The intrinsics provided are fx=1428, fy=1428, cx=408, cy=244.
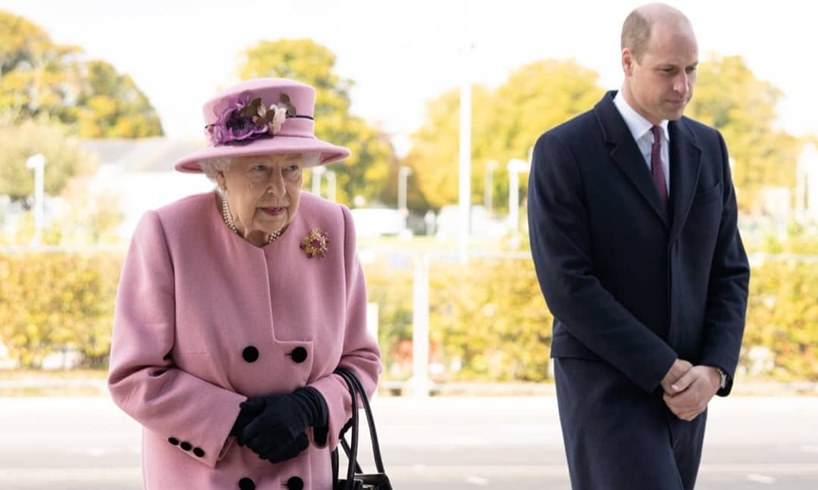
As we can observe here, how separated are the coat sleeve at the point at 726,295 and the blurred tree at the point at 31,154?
48600 mm

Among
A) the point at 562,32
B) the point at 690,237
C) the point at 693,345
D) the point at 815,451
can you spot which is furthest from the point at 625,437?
the point at 562,32

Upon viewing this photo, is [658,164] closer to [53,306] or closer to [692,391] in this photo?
[692,391]

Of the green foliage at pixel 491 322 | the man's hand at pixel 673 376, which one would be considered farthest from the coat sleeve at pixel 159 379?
the green foliage at pixel 491 322

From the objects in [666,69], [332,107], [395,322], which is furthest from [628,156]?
[332,107]

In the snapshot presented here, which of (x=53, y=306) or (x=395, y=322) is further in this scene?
(x=395, y=322)

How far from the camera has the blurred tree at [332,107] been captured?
47.1 m

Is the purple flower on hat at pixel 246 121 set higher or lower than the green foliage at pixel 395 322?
higher

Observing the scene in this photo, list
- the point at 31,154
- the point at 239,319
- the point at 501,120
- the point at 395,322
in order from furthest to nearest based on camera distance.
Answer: the point at 501,120 → the point at 31,154 → the point at 395,322 → the point at 239,319

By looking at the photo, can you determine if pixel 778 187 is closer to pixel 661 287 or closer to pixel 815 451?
pixel 815 451

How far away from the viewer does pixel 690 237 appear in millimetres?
3873

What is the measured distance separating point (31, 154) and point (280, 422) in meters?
52.0

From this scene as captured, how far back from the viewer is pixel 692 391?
12.3 ft

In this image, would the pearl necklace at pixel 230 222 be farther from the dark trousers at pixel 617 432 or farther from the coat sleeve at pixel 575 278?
the dark trousers at pixel 617 432

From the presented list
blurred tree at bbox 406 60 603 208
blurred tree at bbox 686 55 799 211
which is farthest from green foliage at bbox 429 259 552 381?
blurred tree at bbox 406 60 603 208
